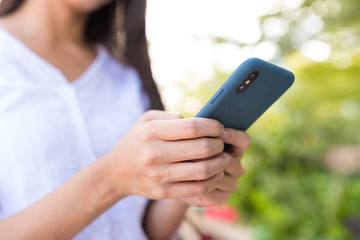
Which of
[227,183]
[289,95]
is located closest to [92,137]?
[227,183]

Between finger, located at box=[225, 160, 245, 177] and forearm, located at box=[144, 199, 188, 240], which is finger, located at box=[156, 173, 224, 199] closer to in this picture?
finger, located at box=[225, 160, 245, 177]

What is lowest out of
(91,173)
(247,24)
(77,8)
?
(247,24)

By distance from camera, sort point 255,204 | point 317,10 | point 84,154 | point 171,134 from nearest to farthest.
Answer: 1. point 171,134
2. point 84,154
3. point 255,204
4. point 317,10

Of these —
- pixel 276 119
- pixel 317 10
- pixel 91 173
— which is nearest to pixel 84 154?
pixel 91 173

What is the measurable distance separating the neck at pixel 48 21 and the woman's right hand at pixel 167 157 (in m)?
0.66

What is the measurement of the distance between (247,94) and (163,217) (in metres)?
0.60

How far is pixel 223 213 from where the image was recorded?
10.2ft

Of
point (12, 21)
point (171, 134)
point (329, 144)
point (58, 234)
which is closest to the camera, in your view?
point (171, 134)

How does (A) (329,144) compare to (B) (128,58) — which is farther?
(A) (329,144)

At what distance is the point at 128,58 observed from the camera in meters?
1.41

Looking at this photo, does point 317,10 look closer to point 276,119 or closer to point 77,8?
point 276,119

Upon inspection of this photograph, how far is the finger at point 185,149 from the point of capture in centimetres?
70

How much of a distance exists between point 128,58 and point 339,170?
2970 mm

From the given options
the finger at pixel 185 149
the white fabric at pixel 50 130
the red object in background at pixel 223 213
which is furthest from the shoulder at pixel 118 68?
the red object in background at pixel 223 213
